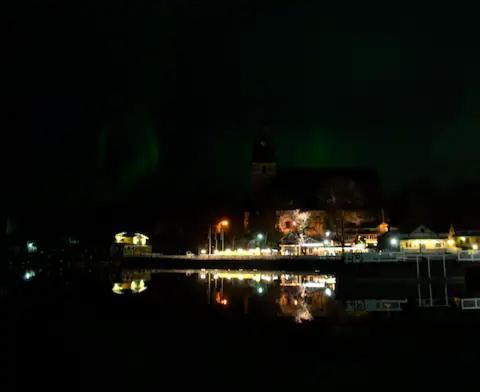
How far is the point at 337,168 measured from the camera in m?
81.8

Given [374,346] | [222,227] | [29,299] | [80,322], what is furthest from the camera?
[222,227]

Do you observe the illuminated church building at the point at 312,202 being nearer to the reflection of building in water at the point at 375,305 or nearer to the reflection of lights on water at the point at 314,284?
the reflection of lights on water at the point at 314,284

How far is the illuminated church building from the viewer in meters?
67.0

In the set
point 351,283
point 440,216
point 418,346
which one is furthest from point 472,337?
point 440,216

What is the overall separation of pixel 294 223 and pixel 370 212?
1049 cm

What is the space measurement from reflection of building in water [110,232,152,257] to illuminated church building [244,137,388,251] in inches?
609

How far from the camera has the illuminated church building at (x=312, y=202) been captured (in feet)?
220

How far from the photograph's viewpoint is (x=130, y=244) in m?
76.4

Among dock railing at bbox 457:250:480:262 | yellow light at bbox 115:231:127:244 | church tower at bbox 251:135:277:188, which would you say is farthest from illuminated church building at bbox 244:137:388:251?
dock railing at bbox 457:250:480:262

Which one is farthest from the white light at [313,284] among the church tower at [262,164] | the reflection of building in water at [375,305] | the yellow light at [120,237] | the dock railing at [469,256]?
the yellow light at [120,237]

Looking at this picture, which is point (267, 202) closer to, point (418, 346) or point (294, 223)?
point (294, 223)

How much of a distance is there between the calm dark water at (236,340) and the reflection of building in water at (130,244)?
4578 centimetres

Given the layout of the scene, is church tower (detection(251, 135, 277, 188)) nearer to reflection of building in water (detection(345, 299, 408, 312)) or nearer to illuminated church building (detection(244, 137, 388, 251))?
illuminated church building (detection(244, 137, 388, 251))

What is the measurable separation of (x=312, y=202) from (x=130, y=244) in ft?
88.9
